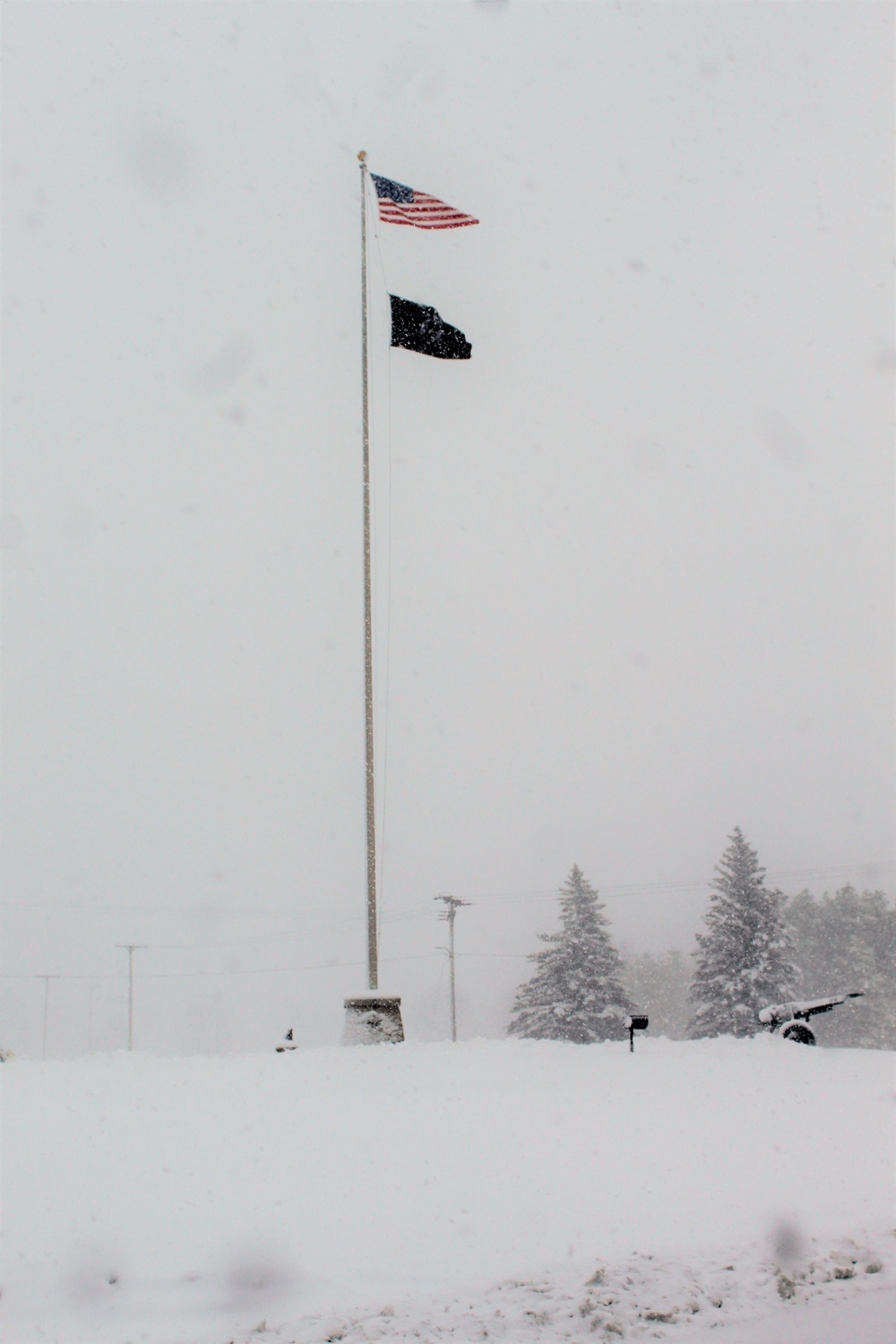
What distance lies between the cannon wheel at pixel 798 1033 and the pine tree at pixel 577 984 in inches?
967

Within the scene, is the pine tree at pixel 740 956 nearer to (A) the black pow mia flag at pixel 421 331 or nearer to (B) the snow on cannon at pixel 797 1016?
(B) the snow on cannon at pixel 797 1016

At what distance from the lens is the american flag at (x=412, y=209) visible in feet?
47.2

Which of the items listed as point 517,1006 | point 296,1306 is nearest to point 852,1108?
point 296,1306

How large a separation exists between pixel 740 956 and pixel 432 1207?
36701mm

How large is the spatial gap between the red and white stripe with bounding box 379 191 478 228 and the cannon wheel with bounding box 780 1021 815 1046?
43.6 feet

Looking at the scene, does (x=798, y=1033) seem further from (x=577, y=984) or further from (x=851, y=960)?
(x=851, y=960)

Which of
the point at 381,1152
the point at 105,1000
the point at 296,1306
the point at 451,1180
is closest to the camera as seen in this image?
the point at 296,1306

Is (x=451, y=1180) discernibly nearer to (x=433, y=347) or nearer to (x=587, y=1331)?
(x=587, y=1331)

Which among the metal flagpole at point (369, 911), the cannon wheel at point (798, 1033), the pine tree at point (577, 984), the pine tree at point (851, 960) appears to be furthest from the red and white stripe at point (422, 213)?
the pine tree at point (851, 960)

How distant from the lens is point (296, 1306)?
4141 millimetres

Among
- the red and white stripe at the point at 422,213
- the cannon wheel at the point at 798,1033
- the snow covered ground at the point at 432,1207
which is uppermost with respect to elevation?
the red and white stripe at the point at 422,213

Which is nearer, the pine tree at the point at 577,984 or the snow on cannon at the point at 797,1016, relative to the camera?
the snow on cannon at the point at 797,1016

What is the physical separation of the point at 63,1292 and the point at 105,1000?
210743 mm

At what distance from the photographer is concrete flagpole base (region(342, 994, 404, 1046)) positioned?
1062 centimetres
